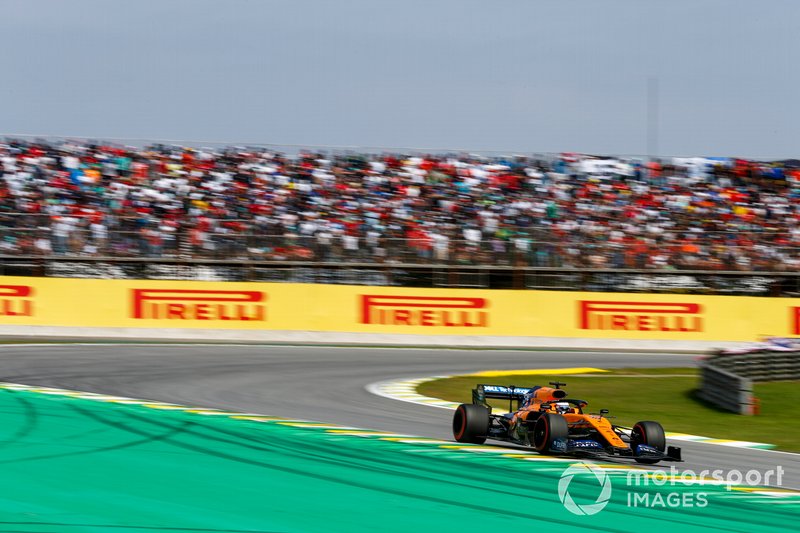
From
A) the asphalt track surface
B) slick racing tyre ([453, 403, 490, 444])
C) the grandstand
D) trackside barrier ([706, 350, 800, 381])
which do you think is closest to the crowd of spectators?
the grandstand

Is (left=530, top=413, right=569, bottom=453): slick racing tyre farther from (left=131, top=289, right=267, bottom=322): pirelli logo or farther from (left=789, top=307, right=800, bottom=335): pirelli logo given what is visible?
(left=789, top=307, right=800, bottom=335): pirelli logo

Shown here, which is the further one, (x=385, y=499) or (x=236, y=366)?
(x=236, y=366)

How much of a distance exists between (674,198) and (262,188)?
1241 cm

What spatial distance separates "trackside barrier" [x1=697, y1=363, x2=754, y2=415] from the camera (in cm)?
1561

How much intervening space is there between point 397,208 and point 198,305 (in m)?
6.36

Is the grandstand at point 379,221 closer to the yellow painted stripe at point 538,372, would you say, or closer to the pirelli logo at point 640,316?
the pirelli logo at point 640,316

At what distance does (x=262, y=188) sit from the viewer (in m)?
29.5

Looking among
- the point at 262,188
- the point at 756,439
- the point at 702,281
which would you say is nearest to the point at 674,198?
the point at 702,281

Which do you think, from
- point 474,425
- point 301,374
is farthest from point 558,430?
point 301,374

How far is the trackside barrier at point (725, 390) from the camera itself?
51.2 ft

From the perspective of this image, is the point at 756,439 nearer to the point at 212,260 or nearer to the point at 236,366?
the point at 236,366

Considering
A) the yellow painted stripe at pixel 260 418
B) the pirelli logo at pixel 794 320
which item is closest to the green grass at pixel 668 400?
the yellow painted stripe at pixel 260 418

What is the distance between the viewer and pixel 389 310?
89.0 ft

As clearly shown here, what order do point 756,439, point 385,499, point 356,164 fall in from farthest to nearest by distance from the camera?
point 356,164
point 756,439
point 385,499
